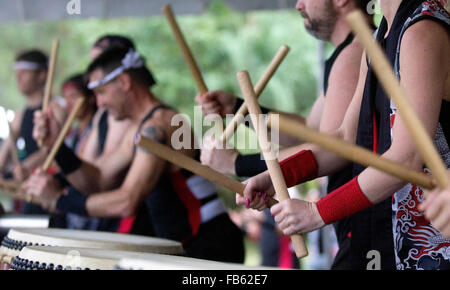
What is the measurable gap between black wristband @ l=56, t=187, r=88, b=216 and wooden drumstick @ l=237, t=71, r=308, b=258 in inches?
68.3

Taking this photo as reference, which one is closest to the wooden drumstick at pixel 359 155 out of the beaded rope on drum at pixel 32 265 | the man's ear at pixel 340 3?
the beaded rope on drum at pixel 32 265

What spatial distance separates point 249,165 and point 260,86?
28 cm

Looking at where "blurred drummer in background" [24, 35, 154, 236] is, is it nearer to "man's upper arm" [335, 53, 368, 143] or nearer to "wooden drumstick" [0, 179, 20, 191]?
"wooden drumstick" [0, 179, 20, 191]

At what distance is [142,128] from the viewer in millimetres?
3225

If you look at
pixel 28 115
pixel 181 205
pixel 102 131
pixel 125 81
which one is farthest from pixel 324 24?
pixel 28 115

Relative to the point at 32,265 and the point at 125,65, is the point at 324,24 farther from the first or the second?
the point at 125,65

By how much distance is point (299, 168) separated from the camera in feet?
6.22

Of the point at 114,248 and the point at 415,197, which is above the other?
the point at 415,197

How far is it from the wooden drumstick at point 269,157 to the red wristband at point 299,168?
0.20 m

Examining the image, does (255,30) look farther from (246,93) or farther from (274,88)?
(246,93)

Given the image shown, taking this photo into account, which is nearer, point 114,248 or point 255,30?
point 114,248

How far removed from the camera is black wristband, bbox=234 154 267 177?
2174 mm
